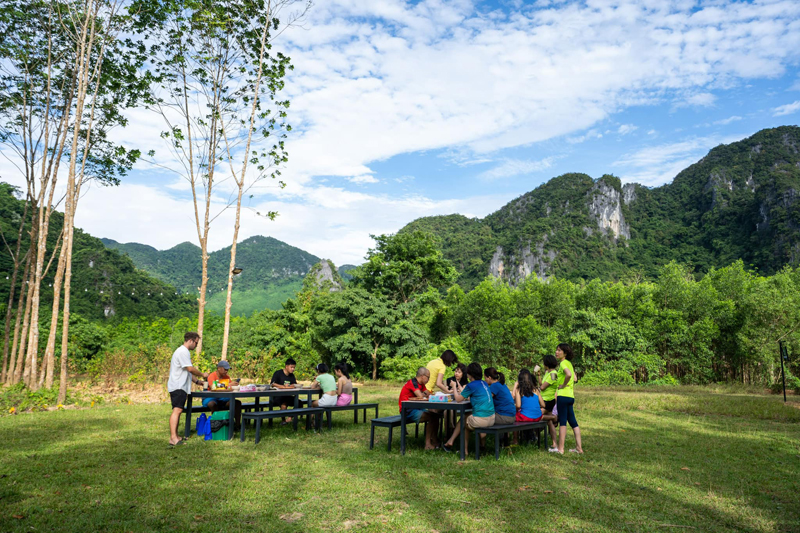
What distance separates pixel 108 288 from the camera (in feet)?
145

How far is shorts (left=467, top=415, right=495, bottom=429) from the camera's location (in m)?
5.93

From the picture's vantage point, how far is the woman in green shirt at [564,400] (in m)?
6.32

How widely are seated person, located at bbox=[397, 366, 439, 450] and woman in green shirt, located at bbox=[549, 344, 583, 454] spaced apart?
162cm

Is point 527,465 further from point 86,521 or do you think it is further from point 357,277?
point 357,277

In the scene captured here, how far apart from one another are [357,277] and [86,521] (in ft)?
84.3

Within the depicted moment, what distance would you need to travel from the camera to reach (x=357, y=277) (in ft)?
95.8

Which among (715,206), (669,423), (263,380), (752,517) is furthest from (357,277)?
(715,206)

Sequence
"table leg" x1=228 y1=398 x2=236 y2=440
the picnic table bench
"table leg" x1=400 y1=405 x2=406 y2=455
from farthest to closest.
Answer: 1. "table leg" x1=228 y1=398 x2=236 y2=440
2. the picnic table bench
3. "table leg" x1=400 y1=405 x2=406 y2=455

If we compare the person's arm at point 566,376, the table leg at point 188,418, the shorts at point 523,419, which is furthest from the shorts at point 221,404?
the person's arm at point 566,376

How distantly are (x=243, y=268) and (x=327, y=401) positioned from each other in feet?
248

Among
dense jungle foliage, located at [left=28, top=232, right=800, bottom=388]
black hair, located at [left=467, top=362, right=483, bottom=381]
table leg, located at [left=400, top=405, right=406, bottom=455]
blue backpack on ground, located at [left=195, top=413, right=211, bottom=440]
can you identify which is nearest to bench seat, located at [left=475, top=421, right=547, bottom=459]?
black hair, located at [left=467, top=362, right=483, bottom=381]

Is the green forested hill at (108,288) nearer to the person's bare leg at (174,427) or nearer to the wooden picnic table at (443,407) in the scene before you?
the person's bare leg at (174,427)

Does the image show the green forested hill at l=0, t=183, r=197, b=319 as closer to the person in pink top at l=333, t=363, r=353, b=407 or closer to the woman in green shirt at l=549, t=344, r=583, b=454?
the person in pink top at l=333, t=363, r=353, b=407

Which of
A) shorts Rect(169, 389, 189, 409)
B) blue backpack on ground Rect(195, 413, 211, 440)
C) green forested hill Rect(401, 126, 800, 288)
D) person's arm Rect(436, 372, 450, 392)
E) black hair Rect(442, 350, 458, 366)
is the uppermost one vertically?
green forested hill Rect(401, 126, 800, 288)
